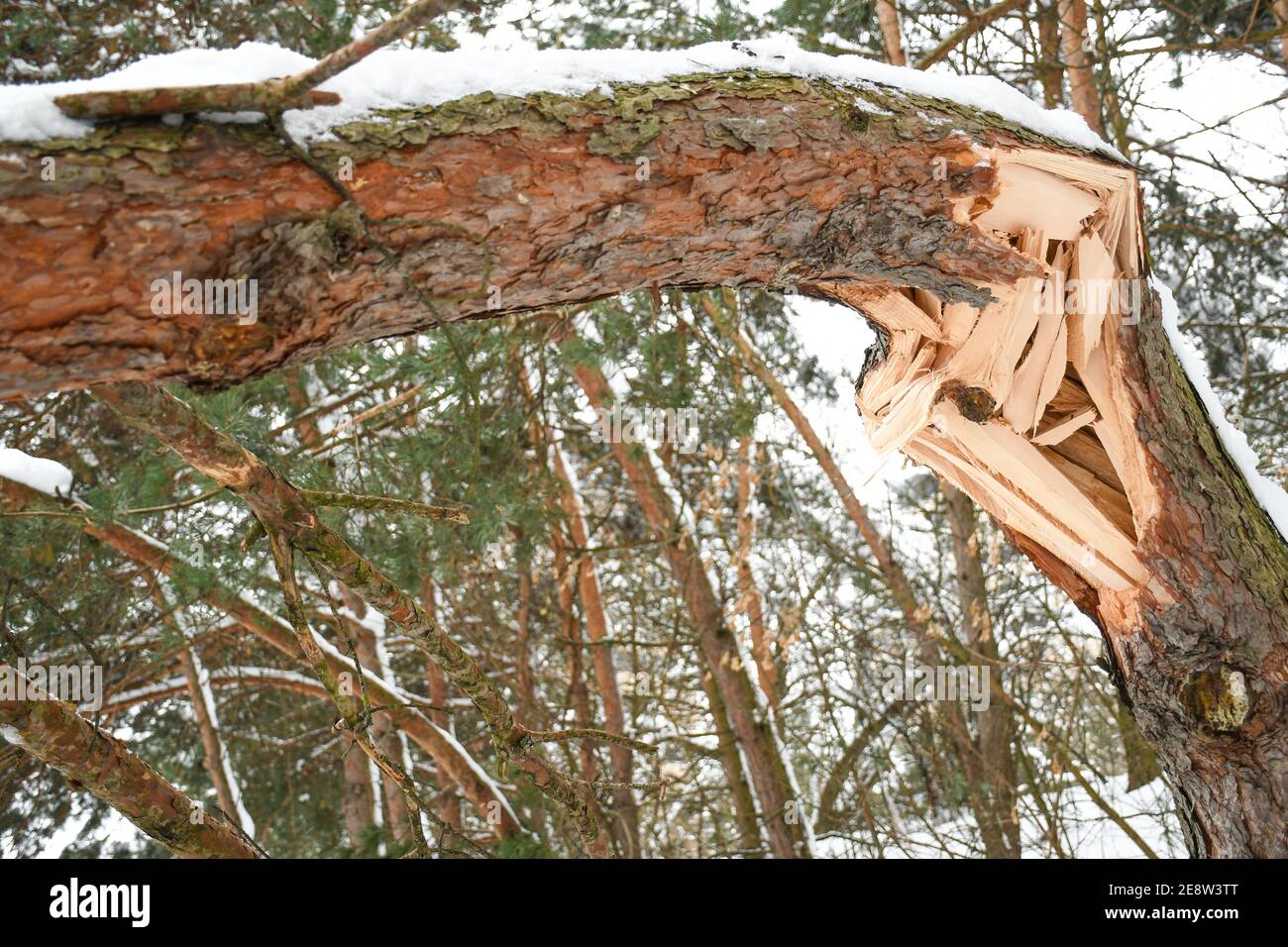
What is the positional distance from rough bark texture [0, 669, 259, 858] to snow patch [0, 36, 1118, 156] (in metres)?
1.05

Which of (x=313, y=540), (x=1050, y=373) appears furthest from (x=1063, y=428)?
(x=313, y=540)

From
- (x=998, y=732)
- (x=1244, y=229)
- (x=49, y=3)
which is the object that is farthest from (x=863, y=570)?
(x=49, y=3)

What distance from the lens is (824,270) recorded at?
1.79 metres

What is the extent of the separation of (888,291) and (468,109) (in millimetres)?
981

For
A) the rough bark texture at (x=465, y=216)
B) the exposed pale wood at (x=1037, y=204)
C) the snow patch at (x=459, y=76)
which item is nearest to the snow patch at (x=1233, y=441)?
the exposed pale wood at (x=1037, y=204)

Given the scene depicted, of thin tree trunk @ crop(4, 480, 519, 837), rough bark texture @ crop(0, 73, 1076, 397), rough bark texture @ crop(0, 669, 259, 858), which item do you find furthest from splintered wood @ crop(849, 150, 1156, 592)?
thin tree trunk @ crop(4, 480, 519, 837)

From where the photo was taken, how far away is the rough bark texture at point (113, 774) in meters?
1.70

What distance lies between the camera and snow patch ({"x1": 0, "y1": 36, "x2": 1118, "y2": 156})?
115 centimetres

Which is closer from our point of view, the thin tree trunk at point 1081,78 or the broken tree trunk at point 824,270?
the broken tree trunk at point 824,270

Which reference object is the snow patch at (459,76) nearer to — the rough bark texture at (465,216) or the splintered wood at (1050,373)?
the rough bark texture at (465,216)

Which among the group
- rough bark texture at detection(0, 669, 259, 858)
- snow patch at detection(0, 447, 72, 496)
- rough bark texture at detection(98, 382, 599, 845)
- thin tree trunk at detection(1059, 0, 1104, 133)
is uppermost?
thin tree trunk at detection(1059, 0, 1104, 133)

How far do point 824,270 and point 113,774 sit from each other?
1584mm

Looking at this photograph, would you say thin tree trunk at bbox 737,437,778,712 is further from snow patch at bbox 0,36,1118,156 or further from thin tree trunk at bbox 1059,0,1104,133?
snow patch at bbox 0,36,1118,156

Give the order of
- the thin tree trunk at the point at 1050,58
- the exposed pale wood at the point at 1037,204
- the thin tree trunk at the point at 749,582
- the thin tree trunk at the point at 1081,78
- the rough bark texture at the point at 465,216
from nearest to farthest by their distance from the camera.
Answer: the rough bark texture at the point at 465,216 < the exposed pale wood at the point at 1037,204 < the thin tree trunk at the point at 1081,78 < the thin tree trunk at the point at 749,582 < the thin tree trunk at the point at 1050,58
